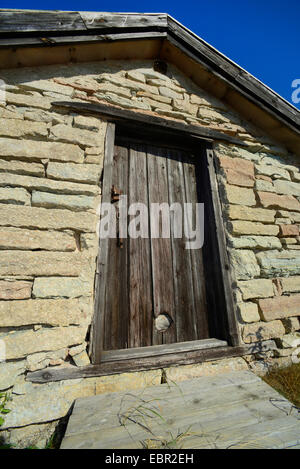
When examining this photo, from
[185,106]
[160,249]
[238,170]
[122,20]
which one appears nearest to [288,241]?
[238,170]

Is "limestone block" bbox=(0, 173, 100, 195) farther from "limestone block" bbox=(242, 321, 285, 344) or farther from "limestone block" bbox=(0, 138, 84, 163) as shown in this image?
"limestone block" bbox=(242, 321, 285, 344)

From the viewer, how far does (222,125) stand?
2498mm

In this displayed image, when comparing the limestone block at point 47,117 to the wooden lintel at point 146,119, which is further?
the wooden lintel at point 146,119

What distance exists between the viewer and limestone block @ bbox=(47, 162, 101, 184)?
171 cm

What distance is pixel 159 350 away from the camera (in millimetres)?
1664

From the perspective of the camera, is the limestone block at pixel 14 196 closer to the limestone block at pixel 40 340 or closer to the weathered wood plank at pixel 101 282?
the weathered wood plank at pixel 101 282

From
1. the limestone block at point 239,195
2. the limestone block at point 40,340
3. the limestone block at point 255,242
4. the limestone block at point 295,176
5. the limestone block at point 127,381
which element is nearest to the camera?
the limestone block at point 40,340

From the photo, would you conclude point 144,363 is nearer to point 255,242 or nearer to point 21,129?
point 255,242

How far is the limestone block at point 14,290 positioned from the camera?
1366 mm

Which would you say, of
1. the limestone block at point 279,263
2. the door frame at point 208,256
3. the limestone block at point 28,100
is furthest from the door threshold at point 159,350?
the limestone block at point 28,100

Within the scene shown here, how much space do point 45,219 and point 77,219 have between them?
23 centimetres

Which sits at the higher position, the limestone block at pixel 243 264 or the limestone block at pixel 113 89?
the limestone block at pixel 113 89
